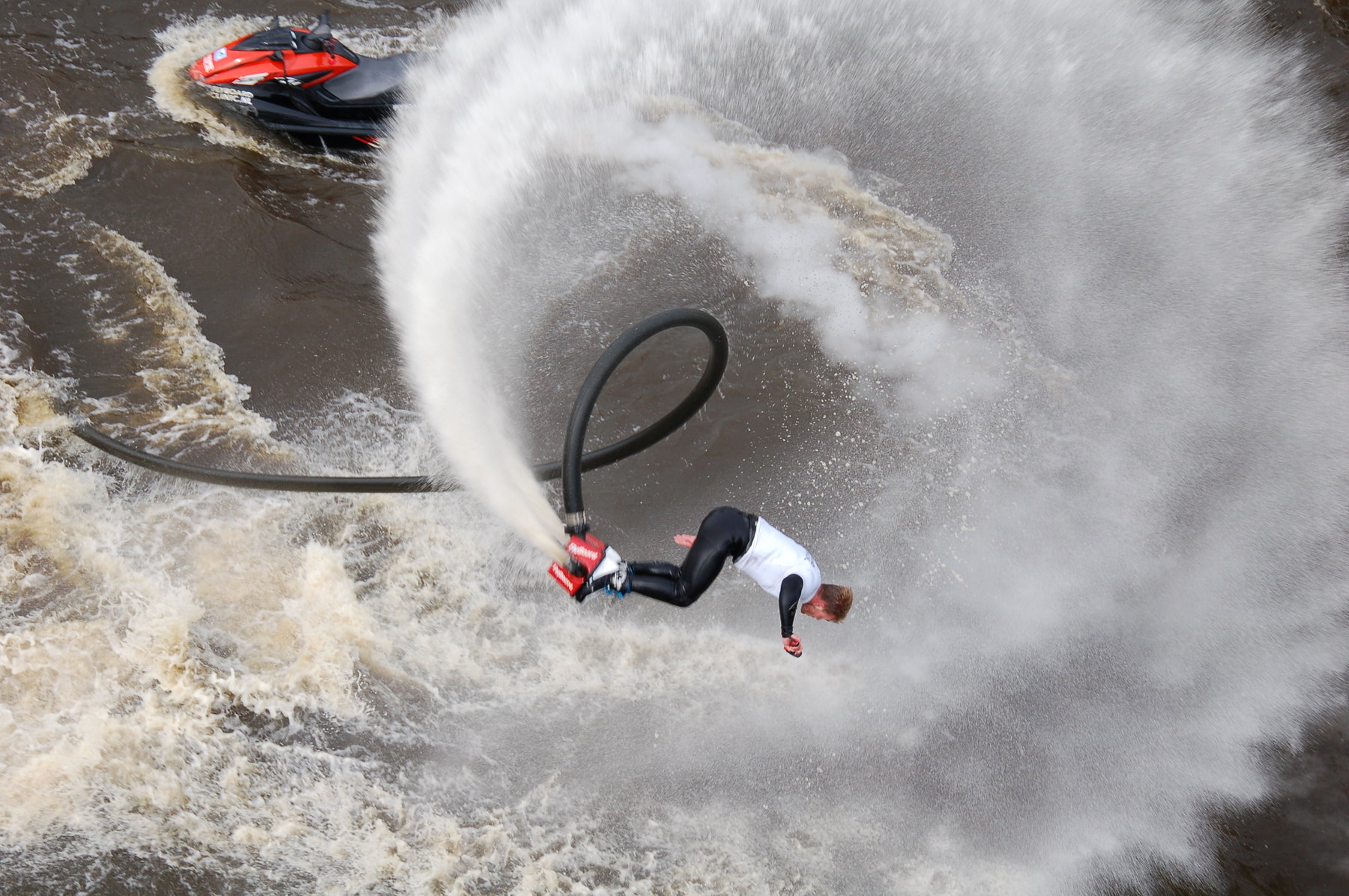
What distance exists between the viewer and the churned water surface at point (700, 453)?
A: 14.4ft

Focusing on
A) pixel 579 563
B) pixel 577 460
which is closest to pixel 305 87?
pixel 577 460

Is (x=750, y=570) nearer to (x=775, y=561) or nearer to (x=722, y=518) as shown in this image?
(x=775, y=561)

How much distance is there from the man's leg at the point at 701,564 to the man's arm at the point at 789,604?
28 centimetres

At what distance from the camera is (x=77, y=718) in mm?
4316

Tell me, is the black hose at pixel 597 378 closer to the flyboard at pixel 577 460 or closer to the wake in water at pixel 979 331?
the flyboard at pixel 577 460

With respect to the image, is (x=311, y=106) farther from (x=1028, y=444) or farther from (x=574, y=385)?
(x=1028, y=444)

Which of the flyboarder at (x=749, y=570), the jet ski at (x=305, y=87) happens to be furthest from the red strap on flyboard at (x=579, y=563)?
the jet ski at (x=305, y=87)

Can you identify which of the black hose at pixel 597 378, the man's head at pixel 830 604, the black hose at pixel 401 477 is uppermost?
the black hose at pixel 597 378

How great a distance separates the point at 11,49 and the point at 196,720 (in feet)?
23.0

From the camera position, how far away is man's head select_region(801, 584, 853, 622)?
4.09m

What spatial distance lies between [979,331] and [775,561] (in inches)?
123

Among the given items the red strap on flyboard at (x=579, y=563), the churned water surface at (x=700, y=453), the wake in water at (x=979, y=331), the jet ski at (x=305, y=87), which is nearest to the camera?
the red strap on flyboard at (x=579, y=563)

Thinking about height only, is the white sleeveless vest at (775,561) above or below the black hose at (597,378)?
below

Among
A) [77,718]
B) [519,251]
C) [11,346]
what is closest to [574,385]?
[519,251]
